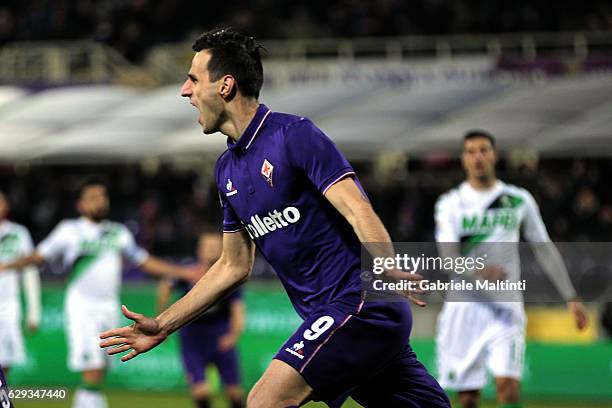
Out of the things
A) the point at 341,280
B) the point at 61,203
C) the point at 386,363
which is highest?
the point at 61,203

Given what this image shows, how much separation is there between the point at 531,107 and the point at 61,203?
358 inches

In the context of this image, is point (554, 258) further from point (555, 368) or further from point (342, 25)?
point (342, 25)

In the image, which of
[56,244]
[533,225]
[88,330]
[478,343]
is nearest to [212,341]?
[88,330]

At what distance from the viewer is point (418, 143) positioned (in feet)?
73.2

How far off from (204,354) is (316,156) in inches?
299

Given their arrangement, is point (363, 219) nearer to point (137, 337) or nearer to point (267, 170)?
point (267, 170)

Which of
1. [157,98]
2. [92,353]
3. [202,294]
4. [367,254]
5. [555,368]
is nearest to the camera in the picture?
[367,254]

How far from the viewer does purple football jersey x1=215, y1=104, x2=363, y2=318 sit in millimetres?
5777

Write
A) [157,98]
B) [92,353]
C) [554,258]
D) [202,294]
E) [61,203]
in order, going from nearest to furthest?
1. [202,294]
2. [554,258]
3. [92,353]
4. [61,203]
5. [157,98]

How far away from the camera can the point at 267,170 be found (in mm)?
5855

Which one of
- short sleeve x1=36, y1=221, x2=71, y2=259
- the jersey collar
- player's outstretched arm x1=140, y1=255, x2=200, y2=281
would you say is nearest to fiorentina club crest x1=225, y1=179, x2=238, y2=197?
the jersey collar

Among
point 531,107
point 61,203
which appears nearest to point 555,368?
point 531,107

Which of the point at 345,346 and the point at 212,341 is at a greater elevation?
the point at 212,341

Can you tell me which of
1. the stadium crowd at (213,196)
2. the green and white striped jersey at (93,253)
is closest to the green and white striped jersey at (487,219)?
the stadium crowd at (213,196)
